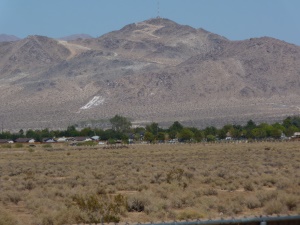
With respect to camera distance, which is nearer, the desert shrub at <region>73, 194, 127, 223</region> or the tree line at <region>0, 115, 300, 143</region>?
the desert shrub at <region>73, 194, 127, 223</region>

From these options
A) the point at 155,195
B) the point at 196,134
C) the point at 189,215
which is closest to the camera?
the point at 189,215

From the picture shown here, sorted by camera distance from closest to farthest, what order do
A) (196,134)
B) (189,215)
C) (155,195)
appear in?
(189,215)
(155,195)
(196,134)

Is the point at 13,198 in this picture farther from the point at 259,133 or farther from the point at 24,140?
the point at 24,140

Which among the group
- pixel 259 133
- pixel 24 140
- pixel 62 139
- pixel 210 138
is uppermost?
pixel 24 140

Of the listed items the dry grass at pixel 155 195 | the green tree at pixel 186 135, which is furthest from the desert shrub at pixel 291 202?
the green tree at pixel 186 135

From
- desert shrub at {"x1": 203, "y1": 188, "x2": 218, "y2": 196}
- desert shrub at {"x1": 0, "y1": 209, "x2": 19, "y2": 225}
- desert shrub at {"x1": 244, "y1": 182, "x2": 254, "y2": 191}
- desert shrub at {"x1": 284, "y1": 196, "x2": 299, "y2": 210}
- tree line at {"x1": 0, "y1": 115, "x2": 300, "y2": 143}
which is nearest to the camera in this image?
desert shrub at {"x1": 0, "y1": 209, "x2": 19, "y2": 225}

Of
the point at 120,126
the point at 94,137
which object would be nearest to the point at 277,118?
the point at 120,126

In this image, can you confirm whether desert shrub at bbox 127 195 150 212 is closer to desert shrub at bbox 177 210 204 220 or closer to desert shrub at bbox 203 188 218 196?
desert shrub at bbox 177 210 204 220

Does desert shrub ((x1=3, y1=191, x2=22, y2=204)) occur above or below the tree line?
below

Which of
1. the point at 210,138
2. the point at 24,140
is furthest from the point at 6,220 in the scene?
the point at 24,140

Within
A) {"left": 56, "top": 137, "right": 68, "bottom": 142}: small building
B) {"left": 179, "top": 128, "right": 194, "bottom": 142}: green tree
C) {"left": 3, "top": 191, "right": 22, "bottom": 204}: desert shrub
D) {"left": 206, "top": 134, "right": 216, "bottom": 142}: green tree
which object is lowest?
{"left": 3, "top": 191, "right": 22, "bottom": 204}: desert shrub

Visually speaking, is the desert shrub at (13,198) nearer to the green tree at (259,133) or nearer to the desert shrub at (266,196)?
the desert shrub at (266,196)

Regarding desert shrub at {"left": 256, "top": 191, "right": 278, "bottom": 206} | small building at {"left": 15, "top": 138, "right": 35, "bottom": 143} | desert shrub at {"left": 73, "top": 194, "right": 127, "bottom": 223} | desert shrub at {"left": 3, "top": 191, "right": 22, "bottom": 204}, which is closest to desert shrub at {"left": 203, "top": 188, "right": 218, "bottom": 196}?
desert shrub at {"left": 256, "top": 191, "right": 278, "bottom": 206}

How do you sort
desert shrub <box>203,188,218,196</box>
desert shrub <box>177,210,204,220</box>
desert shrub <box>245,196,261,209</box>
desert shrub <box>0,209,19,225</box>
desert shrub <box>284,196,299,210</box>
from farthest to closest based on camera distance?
desert shrub <box>203,188,218,196</box> → desert shrub <box>245,196,261,209</box> → desert shrub <box>284,196,299,210</box> → desert shrub <box>177,210,204,220</box> → desert shrub <box>0,209,19,225</box>
